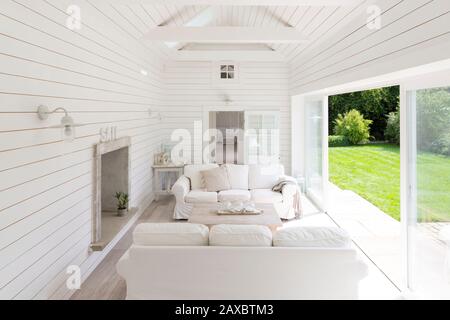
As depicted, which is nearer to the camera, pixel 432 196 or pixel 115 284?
pixel 432 196

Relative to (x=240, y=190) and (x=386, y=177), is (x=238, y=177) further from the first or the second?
(x=386, y=177)

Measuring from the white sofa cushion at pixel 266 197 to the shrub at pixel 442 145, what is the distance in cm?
338

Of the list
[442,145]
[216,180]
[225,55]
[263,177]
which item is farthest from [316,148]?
[442,145]

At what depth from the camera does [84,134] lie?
4.08 metres

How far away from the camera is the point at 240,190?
22.4ft

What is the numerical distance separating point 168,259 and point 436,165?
2.30 meters

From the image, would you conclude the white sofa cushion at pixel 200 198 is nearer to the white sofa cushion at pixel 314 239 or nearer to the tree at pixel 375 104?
the white sofa cushion at pixel 314 239

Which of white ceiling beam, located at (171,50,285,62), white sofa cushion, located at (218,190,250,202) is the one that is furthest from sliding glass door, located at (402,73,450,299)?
white ceiling beam, located at (171,50,285,62)

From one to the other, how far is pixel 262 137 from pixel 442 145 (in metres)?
6.06

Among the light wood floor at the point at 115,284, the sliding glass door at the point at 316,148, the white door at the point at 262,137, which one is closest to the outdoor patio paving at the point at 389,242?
the light wood floor at the point at 115,284

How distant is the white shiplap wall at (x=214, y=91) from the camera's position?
8852 millimetres
